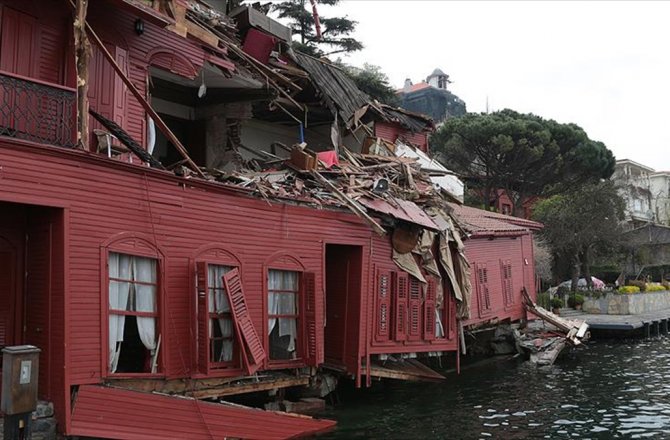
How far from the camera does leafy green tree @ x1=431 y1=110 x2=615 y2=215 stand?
4234 centimetres

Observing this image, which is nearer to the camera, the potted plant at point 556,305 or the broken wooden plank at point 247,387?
the broken wooden plank at point 247,387

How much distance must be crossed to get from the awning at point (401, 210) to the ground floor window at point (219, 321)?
502 centimetres

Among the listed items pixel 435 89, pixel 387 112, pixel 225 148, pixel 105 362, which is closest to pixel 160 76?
pixel 225 148

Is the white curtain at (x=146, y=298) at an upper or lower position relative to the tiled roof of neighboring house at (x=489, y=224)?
lower

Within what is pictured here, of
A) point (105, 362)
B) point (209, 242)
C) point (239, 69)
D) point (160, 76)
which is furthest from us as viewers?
point (239, 69)

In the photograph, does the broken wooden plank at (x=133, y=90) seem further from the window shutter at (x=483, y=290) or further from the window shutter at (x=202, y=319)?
the window shutter at (x=483, y=290)

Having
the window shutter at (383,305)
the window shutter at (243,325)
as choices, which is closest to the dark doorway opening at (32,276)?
the window shutter at (243,325)

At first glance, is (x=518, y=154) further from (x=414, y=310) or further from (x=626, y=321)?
(x=414, y=310)

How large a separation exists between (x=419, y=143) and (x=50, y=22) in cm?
2128

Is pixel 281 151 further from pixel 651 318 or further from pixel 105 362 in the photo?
pixel 651 318

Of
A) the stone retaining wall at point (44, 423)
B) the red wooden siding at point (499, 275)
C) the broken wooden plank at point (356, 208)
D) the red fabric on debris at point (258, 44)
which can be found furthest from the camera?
the red wooden siding at point (499, 275)

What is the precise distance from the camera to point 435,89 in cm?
10319

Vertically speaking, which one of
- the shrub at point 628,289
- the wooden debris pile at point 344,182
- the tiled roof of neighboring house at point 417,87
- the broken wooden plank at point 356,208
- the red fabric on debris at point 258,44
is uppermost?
the tiled roof of neighboring house at point 417,87

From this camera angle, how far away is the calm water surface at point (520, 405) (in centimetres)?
1372
